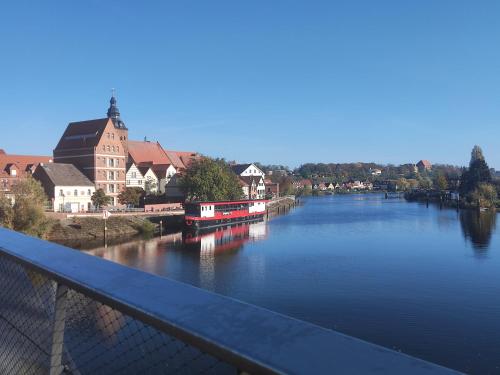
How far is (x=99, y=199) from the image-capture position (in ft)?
135

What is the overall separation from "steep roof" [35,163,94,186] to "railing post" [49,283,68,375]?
40.8 metres

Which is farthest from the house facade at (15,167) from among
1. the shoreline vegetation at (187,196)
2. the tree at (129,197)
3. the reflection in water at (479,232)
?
the reflection in water at (479,232)

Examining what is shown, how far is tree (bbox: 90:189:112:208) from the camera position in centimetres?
4112

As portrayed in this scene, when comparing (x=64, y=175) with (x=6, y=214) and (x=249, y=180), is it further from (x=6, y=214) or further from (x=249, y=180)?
(x=249, y=180)

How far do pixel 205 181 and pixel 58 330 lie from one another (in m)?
44.7

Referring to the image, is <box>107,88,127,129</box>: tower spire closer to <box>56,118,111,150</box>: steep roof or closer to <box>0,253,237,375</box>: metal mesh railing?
<box>56,118,111,150</box>: steep roof

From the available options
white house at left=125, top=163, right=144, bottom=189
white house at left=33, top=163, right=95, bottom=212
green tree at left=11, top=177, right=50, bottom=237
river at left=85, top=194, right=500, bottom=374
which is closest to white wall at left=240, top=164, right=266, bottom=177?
white house at left=125, top=163, right=144, bottom=189

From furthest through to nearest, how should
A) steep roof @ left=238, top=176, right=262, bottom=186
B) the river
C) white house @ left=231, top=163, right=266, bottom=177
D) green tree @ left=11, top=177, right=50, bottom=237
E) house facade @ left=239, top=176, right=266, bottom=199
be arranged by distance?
white house @ left=231, top=163, right=266, bottom=177 < steep roof @ left=238, top=176, right=262, bottom=186 < house facade @ left=239, top=176, right=266, bottom=199 < green tree @ left=11, top=177, right=50, bottom=237 < the river

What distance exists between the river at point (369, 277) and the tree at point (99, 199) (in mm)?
9075

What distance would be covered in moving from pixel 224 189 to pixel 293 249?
66.2 feet

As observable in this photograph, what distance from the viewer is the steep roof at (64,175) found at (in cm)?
4012

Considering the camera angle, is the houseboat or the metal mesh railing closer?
the metal mesh railing

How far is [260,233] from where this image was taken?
38.8 meters

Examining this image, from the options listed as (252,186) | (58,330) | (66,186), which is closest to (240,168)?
(252,186)
